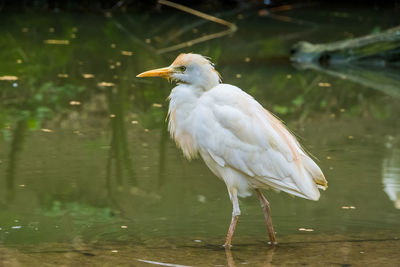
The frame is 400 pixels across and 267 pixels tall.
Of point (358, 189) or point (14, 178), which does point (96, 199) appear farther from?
point (358, 189)

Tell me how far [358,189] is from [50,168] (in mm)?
2548

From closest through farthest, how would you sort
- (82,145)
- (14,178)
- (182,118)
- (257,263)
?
(257,263), (182,118), (14,178), (82,145)

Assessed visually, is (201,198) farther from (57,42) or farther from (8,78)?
(57,42)

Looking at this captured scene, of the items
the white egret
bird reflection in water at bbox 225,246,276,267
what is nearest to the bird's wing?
the white egret

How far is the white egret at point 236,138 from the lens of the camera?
15.8ft

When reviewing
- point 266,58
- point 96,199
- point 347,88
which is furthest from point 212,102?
point 266,58

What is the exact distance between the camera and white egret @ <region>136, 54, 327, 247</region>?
15.8 ft

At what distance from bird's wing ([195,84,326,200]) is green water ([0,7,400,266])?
472 mm

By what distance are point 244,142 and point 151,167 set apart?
1818 millimetres

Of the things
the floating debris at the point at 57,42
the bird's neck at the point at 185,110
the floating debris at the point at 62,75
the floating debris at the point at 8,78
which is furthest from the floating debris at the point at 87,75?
the bird's neck at the point at 185,110

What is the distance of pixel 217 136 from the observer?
4832mm

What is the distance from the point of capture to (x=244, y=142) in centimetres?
485

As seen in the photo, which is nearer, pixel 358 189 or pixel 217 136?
pixel 217 136

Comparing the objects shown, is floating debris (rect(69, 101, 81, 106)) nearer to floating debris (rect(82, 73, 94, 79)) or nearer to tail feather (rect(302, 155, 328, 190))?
floating debris (rect(82, 73, 94, 79))
